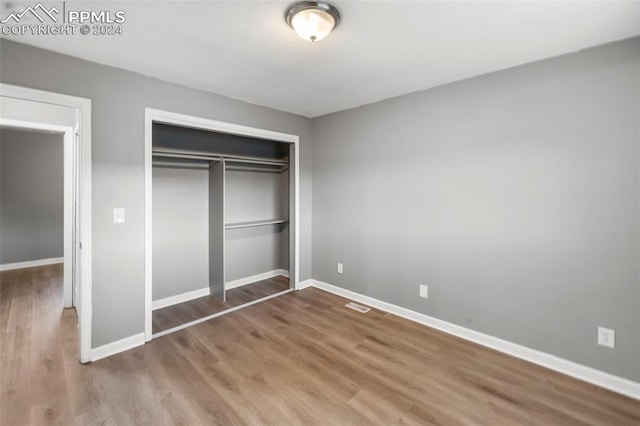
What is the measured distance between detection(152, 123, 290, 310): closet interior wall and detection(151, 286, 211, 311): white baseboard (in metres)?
0.03

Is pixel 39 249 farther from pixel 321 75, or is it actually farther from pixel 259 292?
pixel 321 75

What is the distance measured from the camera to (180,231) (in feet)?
11.8

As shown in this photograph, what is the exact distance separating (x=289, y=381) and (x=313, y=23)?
2.45 m

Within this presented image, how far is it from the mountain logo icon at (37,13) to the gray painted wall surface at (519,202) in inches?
111

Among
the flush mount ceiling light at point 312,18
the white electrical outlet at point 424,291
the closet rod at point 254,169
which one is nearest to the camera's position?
the flush mount ceiling light at point 312,18

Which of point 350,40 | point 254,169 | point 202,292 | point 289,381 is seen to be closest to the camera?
point 350,40

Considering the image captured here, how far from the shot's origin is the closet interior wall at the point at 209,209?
345cm

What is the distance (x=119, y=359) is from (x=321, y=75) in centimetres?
304

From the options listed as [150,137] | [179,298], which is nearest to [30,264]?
[179,298]

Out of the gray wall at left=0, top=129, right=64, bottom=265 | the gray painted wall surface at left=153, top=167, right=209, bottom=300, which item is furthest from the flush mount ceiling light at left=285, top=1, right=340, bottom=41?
the gray wall at left=0, top=129, right=64, bottom=265

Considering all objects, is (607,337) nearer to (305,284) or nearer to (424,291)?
(424,291)

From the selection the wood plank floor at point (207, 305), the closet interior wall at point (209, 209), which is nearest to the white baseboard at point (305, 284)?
the wood plank floor at point (207, 305)

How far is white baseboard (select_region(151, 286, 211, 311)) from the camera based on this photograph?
3424mm

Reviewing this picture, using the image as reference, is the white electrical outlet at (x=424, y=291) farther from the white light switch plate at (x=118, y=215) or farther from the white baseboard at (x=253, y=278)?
the white light switch plate at (x=118, y=215)
